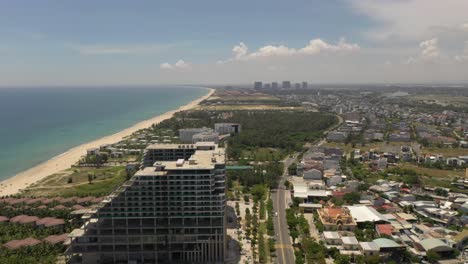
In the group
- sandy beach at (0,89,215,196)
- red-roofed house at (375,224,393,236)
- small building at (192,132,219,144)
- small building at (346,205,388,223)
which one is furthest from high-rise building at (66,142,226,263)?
small building at (192,132,219,144)

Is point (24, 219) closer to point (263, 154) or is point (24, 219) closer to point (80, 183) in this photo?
point (80, 183)

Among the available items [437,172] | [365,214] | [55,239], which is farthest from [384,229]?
[55,239]

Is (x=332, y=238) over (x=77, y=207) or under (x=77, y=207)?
under

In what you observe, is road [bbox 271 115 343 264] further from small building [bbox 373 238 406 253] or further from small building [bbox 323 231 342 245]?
small building [bbox 373 238 406 253]

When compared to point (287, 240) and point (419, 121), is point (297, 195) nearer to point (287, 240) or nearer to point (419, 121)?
point (287, 240)

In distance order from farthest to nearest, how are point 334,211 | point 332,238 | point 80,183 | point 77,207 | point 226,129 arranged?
point 226,129 → point 80,183 → point 77,207 → point 334,211 → point 332,238

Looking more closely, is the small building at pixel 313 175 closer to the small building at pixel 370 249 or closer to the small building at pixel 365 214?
the small building at pixel 365 214
